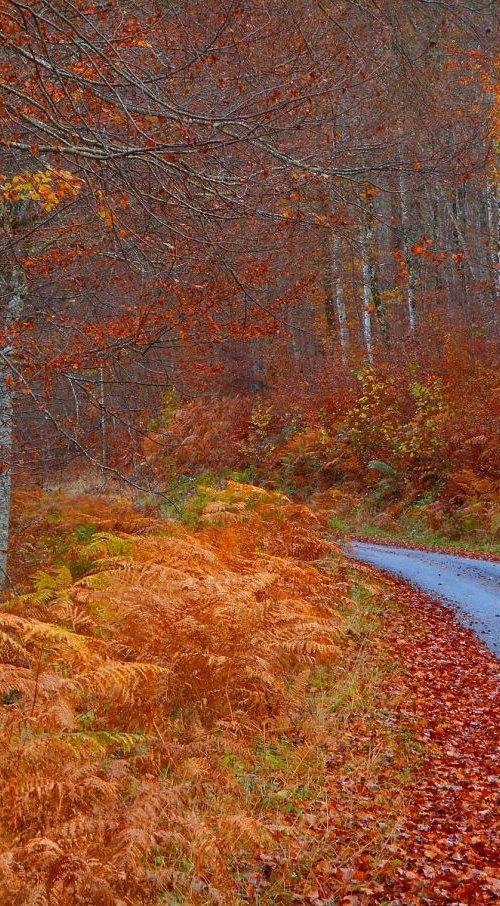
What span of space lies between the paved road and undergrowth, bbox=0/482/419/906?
1.74 m

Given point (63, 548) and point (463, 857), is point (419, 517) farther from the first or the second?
point (463, 857)

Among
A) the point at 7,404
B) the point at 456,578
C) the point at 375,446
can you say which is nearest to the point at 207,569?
the point at 7,404

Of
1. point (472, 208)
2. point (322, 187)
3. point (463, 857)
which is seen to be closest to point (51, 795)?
point (463, 857)

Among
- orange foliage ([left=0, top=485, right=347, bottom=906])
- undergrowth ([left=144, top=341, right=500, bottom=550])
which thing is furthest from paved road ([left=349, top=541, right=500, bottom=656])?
undergrowth ([left=144, top=341, right=500, bottom=550])

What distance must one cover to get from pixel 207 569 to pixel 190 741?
100 inches

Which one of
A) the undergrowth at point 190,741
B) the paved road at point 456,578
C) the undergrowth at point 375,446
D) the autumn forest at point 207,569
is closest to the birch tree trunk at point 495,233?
the undergrowth at point 375,446

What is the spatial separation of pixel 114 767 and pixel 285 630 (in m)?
2.47

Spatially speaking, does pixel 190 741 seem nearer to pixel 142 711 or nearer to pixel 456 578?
pixel 142 711

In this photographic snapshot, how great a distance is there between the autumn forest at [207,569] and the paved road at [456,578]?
0.09 meters

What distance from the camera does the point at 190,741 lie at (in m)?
5.55

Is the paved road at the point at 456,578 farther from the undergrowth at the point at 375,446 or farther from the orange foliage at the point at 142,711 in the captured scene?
the undergrowth at the point at 375,446

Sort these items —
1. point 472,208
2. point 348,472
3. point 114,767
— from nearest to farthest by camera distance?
1. point 114,767
2. point 348,472
3. point 472,208

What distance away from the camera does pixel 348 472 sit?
76.2 ft

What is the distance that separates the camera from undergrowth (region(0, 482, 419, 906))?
3895 mm
